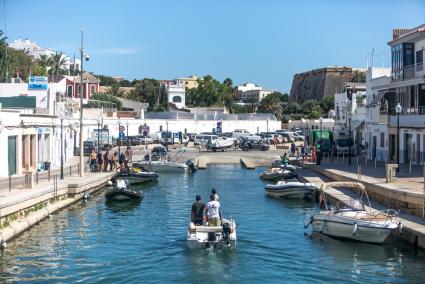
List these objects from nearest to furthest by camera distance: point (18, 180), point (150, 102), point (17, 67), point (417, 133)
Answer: point (18, 180)
point (417, 133)
point (17, 67)
point (150, 102)

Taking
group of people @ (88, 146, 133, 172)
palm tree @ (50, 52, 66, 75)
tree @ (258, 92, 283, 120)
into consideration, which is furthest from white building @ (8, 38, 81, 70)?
group of people @ (88, 146, 133, 172)

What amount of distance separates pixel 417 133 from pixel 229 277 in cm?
3209

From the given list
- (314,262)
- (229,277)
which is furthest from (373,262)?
(229,277)

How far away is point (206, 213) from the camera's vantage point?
24891 mm

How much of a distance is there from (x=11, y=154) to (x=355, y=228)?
2499 centimetres

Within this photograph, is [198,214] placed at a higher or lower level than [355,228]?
higher

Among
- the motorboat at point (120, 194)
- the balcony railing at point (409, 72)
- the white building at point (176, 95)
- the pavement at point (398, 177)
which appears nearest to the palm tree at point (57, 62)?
the white building at point (176, 95)

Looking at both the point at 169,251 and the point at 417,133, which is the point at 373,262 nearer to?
the point at 169,251

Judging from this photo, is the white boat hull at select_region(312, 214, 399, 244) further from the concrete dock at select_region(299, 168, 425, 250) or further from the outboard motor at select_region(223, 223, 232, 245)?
the outboard motor at select_region(223, 223, 232, 245)

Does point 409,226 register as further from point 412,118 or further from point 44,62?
point 44,62

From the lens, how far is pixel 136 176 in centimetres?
4747

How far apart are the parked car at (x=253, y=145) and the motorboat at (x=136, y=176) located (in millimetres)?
35551

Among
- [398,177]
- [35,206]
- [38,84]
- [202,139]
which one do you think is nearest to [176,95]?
[202,139]

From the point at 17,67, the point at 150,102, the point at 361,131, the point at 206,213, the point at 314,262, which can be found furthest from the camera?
the point at 150,102
